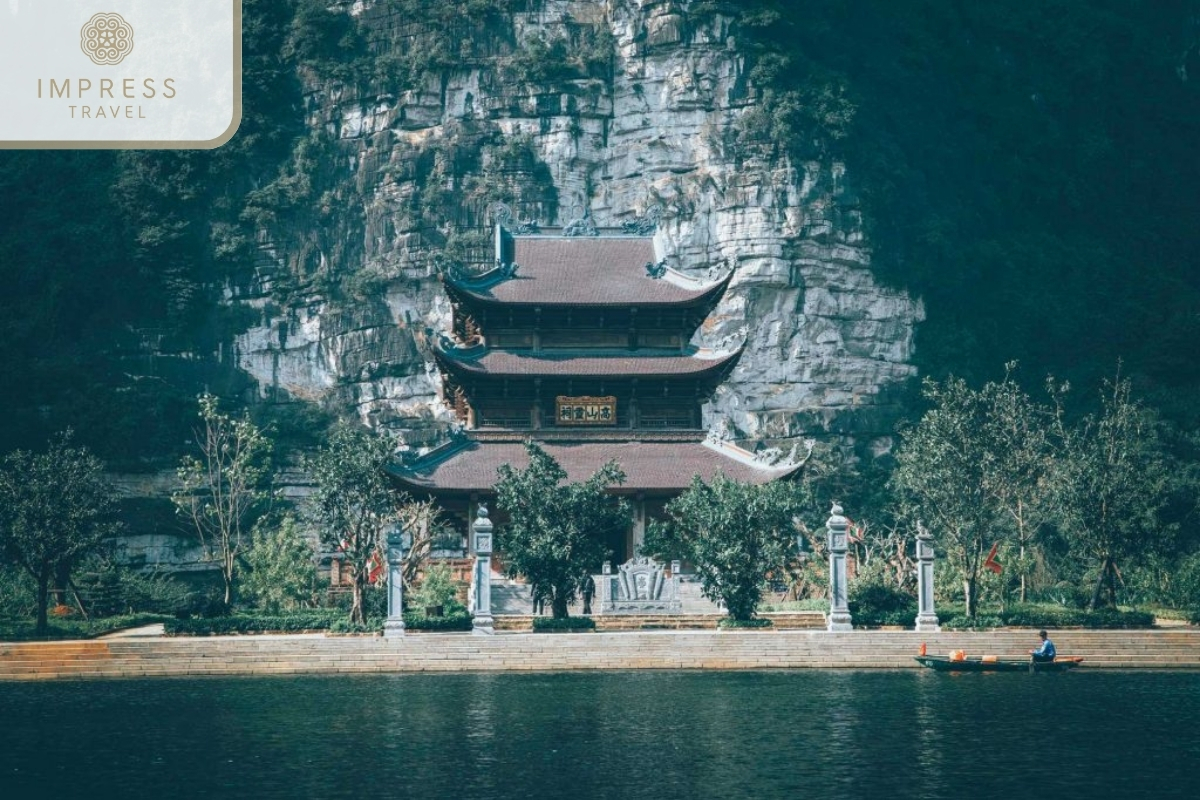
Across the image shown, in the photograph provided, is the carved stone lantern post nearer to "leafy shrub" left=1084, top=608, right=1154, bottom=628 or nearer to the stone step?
the stone step

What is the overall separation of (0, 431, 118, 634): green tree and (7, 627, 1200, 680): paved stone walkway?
525 centimetres

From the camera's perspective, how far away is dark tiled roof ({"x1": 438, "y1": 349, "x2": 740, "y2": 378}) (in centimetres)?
6081

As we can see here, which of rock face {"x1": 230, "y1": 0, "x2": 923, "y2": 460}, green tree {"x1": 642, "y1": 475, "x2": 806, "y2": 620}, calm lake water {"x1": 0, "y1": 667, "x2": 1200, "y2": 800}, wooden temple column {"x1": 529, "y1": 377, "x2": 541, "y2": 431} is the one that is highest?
rock face {"x1": 230, "y1": 0, "x2": 923, "y2": 460}

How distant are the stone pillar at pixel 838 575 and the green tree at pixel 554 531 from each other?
22.2 ft

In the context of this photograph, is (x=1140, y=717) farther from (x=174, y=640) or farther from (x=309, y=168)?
(x=309, y=168)

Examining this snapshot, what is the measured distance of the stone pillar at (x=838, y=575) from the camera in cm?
4712

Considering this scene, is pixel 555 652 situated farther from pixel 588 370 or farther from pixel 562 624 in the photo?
pixel 588 370

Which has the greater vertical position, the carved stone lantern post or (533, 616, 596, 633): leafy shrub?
the carved stone lantern post

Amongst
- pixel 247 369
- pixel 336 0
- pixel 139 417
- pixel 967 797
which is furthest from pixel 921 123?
pixel 967 797

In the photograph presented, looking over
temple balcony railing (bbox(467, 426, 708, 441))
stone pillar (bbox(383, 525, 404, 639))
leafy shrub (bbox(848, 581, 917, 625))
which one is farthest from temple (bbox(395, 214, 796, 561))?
stone pillar (bbox(383, 525, 404, 639))

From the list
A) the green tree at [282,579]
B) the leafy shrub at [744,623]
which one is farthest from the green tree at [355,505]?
the leafy shrub at [744,623]

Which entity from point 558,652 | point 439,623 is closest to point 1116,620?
point 558,652

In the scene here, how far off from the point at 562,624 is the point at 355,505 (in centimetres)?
953

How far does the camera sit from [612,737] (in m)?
32.1
